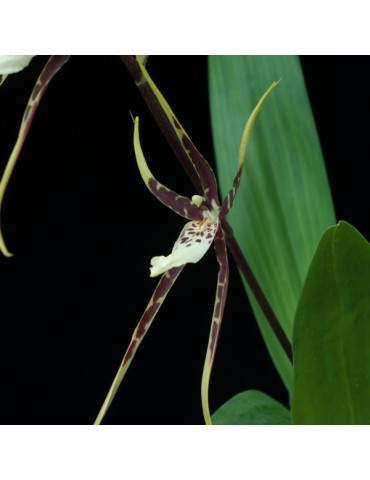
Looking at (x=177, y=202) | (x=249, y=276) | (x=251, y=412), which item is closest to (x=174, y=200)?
(x=177, y=202)

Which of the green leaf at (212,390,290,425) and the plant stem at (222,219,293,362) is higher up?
the plant stem at (222,219,293,362)

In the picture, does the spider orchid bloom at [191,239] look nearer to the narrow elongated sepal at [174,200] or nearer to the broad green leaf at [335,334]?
the narrow elongated sepal at [174,200]

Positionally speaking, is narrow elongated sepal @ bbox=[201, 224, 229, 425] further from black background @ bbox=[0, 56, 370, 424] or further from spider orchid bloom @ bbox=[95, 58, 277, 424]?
black background @ bbox=[0, 56, 370, 424]

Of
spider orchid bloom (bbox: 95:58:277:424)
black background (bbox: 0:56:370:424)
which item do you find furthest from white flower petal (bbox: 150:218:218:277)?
black background (bbox: 0:56:370:424)

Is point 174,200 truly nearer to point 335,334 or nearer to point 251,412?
point 335,334
